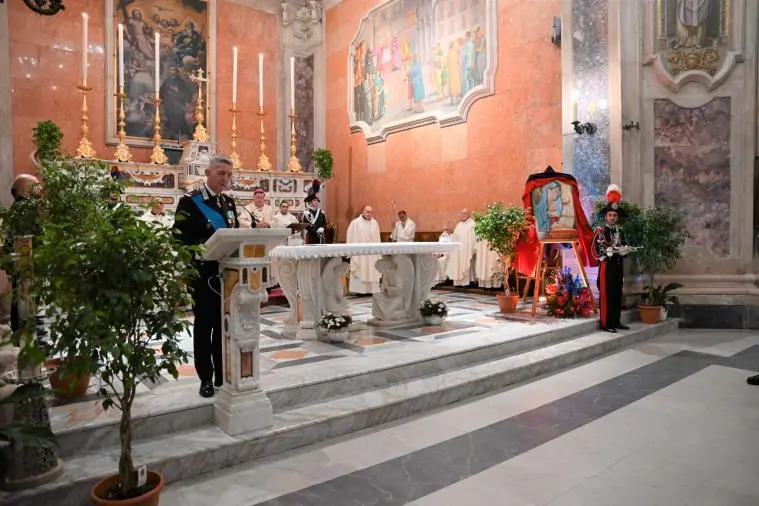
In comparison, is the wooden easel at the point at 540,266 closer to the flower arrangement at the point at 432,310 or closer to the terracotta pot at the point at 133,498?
the flower arrangement at the point at 432,310

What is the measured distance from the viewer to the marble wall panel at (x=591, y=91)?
26.9ft

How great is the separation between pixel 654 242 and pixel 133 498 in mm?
6871

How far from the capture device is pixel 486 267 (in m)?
10.5

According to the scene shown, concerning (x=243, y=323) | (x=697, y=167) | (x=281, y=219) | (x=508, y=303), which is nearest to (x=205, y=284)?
(x=243, y=323)

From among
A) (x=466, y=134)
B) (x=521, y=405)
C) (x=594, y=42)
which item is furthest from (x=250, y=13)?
(x=521, y=405)

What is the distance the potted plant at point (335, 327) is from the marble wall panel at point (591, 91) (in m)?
4.50

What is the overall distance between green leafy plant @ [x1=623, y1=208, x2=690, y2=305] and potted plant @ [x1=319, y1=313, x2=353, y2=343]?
4.15 m

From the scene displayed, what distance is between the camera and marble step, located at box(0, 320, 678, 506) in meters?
2.92

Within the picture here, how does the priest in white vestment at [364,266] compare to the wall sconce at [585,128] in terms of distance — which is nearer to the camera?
the wall sconce at [585,128]

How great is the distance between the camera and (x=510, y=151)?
10.3 m

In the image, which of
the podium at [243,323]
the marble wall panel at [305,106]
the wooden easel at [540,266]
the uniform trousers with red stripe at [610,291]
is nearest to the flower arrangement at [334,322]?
the podium at [243,323]

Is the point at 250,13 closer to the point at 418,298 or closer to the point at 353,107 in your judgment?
the point at 353,107

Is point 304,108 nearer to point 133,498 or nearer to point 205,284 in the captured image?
point 205,284

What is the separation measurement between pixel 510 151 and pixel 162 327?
8.75 metres
